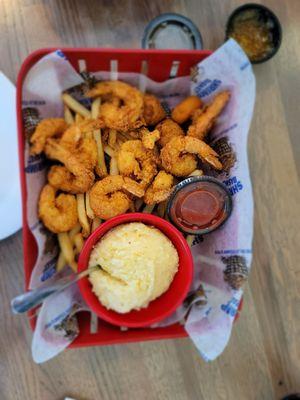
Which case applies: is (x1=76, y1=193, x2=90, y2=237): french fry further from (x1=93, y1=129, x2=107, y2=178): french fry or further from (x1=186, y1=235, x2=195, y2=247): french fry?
(x1=186, y1=235, x2=195, y2=247): french fry

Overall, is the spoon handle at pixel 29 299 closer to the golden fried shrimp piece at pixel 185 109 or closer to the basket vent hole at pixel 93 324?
the basket vent hole at pixel 93 324

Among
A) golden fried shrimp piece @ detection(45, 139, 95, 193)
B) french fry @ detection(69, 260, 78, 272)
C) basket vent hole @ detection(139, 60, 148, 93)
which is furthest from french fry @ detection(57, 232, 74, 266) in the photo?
basket vent hole @ detection(139, 60, 148, 93)

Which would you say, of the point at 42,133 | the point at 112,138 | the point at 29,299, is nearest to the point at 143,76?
the point at 112,138

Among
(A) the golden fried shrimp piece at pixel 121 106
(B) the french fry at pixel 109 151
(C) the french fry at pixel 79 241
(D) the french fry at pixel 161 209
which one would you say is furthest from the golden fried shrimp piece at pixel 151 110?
(C) the french fry at pixel 79 241

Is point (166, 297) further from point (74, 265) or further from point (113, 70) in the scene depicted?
point (113, 70)

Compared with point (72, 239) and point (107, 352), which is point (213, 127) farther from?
point (107, 352)

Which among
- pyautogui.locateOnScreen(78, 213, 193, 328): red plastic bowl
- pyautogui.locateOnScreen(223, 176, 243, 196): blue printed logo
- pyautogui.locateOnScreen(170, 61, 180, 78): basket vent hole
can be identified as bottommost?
pyautogui.locateOnScreen(78, 213, 193, 328): red plastic bowl
